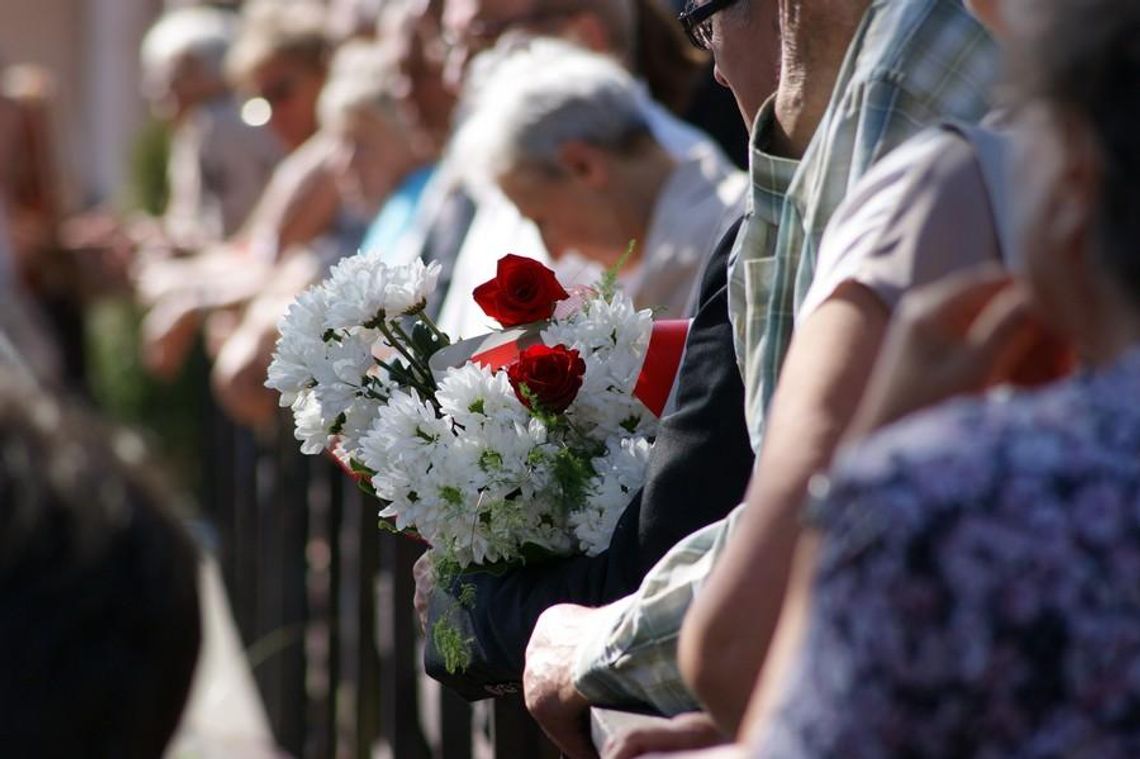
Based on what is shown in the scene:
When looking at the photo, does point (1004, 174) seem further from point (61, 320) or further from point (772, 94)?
point (61, 320)

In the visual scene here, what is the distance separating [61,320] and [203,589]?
8070mm

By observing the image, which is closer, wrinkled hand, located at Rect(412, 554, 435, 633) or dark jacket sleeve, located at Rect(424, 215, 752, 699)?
dark jacket sleeve, located at Rect(424, 215, 752, 699)

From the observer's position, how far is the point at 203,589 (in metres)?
2.13

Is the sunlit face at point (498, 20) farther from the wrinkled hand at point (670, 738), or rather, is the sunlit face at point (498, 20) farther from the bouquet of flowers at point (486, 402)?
the wrinkled hand at point (670, 738)

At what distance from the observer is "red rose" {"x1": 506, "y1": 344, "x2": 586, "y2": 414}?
2824 millimetres

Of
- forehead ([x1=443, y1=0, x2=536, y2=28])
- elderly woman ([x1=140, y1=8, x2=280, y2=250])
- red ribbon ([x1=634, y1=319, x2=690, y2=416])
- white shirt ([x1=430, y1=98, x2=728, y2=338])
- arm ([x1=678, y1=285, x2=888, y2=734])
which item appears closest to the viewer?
arm ([x1=678, y1=285, x2=888, y2=734])

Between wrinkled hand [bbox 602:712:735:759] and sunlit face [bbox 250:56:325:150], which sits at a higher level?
sunlit face [bbox 250:56:325:150]

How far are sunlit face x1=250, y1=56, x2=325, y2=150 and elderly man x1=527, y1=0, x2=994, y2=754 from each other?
4925mm

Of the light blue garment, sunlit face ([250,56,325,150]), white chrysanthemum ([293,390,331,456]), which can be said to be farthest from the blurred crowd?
sunlit face ([250,56,325,150])

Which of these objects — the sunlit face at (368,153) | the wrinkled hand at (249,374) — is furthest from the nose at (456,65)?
the wrinkled hand at (249,374)

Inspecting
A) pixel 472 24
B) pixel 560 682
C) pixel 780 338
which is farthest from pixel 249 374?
pixel 780 338

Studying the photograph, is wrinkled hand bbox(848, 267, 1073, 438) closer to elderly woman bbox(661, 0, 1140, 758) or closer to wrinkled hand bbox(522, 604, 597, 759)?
elderly woman bbox(661, 0, 1140, 758)

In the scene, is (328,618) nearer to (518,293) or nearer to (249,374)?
(249,374)

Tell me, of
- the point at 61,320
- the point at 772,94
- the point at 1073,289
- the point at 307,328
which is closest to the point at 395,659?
the point at 307,328
